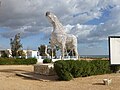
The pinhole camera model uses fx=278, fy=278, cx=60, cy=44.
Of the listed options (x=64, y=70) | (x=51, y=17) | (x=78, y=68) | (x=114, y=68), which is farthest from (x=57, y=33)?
(x=64, y=70)

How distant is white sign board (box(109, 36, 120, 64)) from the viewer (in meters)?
17.8

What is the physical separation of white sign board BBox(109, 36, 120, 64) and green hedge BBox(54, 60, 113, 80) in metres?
1.34

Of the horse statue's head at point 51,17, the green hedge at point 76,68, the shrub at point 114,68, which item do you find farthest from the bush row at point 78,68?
the horse statue's head at point 51,17

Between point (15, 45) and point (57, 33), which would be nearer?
point (57, 33)

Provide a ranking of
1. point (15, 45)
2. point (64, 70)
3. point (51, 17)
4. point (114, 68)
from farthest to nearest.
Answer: point (15, 45)
point (51, 17)
point (114, 68)
point (64, 70)

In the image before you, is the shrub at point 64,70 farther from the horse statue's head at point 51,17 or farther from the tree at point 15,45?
the tree at point 15,45

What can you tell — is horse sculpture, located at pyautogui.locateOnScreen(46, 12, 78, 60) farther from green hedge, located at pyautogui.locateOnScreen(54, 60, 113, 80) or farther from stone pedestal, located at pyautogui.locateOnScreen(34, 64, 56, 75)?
green hedge, located at pyautogui.locateOnScreen(54, 60, 113, 80)

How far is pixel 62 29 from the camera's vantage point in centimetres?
2533

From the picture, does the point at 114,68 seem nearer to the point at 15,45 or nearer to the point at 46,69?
the point at 46,69

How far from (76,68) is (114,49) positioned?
2955 mm

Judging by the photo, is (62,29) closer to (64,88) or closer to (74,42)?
(74,42)

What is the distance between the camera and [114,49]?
58.9ft

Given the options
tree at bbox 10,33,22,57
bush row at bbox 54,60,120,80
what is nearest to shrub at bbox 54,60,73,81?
bush row at bbox 54,60,120,80

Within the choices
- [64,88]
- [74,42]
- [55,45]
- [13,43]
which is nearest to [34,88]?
[64,88]
